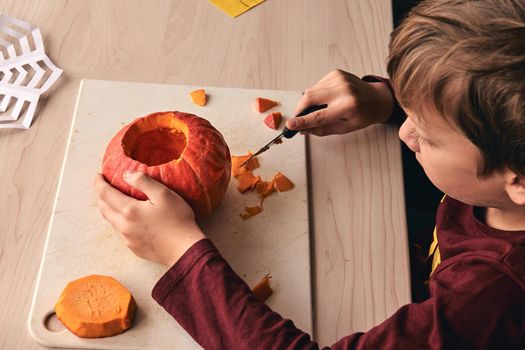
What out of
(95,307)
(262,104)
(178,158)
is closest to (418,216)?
(262,104)

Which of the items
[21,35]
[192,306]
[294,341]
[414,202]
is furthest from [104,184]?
[414,202]

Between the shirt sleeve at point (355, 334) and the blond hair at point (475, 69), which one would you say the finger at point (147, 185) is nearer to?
the shirt sleeve at point (355, 334)

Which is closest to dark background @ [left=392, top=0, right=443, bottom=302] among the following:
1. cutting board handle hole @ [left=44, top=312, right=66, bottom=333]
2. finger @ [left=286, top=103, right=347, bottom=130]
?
finger @ [left=286, top=103, right=347, bottom=130]

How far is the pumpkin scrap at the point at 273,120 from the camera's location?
3.44 feet

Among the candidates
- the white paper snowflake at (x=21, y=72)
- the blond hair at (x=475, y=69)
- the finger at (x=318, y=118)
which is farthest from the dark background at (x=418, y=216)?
the white paper snowflake at (x=21, y=72)

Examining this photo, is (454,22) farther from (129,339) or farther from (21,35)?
(21,35)

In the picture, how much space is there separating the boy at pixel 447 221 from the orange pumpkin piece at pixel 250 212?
0.09 meters

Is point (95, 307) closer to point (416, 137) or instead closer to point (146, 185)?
point (146, 185)

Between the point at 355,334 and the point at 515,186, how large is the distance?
266 millimetres

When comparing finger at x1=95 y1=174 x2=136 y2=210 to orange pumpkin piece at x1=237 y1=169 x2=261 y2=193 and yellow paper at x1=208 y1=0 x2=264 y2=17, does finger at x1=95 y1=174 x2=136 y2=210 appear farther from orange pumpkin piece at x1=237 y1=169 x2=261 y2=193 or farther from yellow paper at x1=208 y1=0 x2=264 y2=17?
yellow paper at x1=208 y1=0 x2=264 y2=17

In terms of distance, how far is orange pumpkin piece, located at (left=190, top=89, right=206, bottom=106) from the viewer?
1066mm

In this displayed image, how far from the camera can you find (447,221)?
95 cm

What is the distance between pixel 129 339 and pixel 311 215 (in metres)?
0.33

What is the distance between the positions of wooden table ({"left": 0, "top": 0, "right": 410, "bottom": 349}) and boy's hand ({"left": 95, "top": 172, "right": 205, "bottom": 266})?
134 mm
